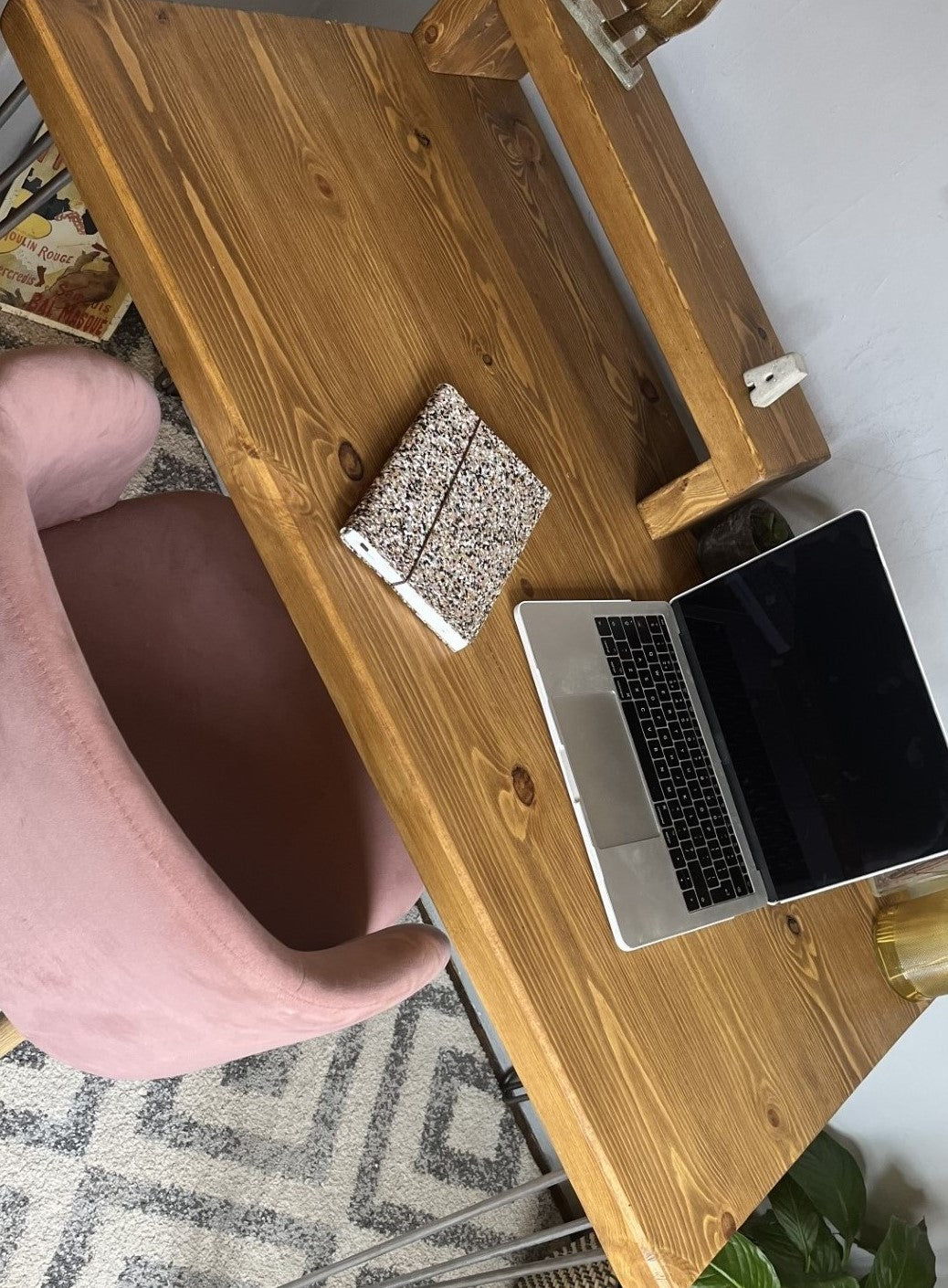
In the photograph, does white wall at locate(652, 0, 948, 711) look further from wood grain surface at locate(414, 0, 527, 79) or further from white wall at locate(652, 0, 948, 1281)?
wood grain surface at locate(414, 0, 527, 79)

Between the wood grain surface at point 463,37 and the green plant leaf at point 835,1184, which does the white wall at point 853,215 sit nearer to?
the wood grain surface at point 463,37

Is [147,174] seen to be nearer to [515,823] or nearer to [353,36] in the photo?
[353,36]

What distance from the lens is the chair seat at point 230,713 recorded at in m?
0.98

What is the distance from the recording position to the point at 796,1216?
4.60 ft

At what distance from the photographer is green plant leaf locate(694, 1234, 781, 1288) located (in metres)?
1.22

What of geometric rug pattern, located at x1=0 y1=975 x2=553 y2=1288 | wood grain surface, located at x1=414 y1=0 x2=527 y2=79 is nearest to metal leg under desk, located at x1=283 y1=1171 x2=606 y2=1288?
→ geometric rug pattern, located at x1=0 y1=975 x2=553 y2=1288

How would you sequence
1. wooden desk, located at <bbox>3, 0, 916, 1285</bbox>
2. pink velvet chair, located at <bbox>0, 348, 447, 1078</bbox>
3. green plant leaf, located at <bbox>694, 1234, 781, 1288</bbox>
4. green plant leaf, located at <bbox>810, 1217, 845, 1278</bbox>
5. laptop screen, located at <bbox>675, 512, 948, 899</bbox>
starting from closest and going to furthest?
pink velvet chair, located at <bbox>0, 348, 447, 1078</bbox>
wooden desk, located at <bbox>3, 0, 916, 1285</bbox>
laptop screen, located at <bbox>675, 512, 948, 899</bbox>
green plant leaf, located at <bbox>694, 1234, 781, 1288</bbox>
green plant leaf, located at <bbox>810, 1217, 845, 1278</bbox>

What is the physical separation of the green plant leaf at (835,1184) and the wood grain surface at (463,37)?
1504 millimetres

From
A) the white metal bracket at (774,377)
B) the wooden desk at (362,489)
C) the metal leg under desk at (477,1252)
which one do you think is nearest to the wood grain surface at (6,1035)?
the metal leg under desk at (477,1252)

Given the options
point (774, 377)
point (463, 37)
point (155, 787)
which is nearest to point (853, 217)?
point (774, 377)

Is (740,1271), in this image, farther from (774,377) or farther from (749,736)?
(774,377)

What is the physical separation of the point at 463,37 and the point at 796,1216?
1586 millimetres

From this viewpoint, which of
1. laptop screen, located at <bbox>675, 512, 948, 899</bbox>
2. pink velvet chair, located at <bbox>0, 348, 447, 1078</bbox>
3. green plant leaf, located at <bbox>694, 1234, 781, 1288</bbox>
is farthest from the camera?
green plant leaf, located at <bbox>694, 1234, 781, 1288</bbox>

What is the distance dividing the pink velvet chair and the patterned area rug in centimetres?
A: 56
